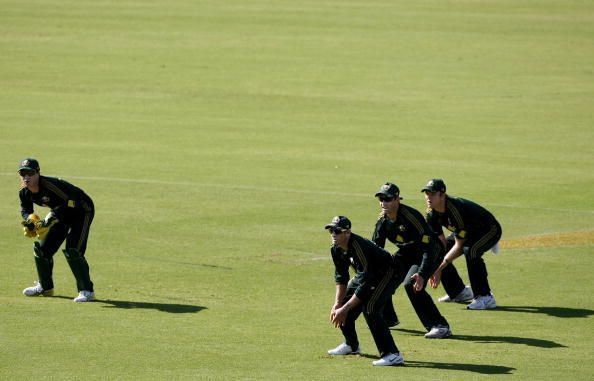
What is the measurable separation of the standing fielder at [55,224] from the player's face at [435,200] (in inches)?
217

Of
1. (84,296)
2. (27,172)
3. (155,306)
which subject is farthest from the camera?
(84,296)

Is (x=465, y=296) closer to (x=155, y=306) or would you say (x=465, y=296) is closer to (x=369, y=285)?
(x=369, y=285)

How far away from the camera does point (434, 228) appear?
1844cm

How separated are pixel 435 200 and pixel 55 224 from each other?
20.3 feet

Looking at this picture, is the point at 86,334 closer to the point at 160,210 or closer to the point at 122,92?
the point at 160,210

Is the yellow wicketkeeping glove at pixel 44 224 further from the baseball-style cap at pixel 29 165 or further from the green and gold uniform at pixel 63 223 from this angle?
the baseball-style cap at pixel 29 165

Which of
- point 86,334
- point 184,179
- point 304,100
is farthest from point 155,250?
point 304,100

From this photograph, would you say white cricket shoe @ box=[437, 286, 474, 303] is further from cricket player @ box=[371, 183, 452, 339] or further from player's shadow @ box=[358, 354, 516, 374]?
player's shadow @ box=[358, 354, 516, 374]

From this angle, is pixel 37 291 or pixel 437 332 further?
pixel 37 291

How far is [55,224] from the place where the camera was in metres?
19.2

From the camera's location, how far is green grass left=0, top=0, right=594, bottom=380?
1638 cm

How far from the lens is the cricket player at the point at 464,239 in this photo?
18281mm

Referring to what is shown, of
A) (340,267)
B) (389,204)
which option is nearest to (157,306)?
(340,267)

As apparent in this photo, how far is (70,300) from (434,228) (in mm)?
5973
